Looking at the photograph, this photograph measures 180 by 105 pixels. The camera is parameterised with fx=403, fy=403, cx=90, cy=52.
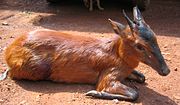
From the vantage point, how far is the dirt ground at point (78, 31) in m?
4.45

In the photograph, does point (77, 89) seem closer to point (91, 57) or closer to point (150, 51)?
point (91, 57)

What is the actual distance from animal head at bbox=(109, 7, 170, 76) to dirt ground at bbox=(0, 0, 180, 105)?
47 cm

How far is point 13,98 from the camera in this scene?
447 centimetres

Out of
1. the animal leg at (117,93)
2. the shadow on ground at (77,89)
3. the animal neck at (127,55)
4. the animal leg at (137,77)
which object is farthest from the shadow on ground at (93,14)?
the animal leg at (117,93)

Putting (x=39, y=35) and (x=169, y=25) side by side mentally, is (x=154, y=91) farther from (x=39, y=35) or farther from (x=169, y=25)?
(x=169, y=25)

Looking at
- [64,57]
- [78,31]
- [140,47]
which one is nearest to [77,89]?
[64,57]

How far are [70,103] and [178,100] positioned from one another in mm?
1222

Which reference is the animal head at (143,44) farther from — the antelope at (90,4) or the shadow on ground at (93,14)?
the antelope at (90,4)

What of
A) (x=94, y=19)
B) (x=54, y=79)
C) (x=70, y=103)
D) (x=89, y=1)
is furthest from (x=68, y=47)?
(x=89, y=1)

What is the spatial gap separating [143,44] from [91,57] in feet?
2.14

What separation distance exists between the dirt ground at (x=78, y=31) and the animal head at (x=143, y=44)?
467mm

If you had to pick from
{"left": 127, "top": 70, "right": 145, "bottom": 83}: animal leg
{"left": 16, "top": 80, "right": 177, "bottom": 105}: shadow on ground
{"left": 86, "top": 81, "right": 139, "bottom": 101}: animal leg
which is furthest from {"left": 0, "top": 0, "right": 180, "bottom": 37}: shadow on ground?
{"left": 86, "top": 81, "right": 139, "bottom": 101}: animal leg

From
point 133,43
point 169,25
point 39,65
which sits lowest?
point 169,25

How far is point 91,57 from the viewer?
4531 millimetres
